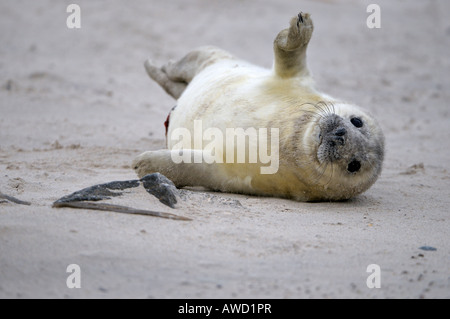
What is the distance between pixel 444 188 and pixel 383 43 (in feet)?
19.9

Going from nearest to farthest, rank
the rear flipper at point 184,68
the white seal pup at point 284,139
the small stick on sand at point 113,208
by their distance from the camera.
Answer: the small stick on sand at point 113,208 < the white seal pup at point 284,139 < the rear flipper at point 184,68

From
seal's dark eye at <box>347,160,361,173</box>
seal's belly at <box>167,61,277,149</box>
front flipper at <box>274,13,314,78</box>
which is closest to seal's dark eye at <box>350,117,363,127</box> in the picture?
seal's dark eye at <box>347,160,361,173</box>

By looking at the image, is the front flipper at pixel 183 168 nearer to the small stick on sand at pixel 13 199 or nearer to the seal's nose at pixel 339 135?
the seal's nose at pixel 339 135

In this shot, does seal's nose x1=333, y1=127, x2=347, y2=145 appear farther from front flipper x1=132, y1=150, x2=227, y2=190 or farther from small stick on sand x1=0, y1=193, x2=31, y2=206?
small stick on sand x1=0, y1=193, x2=31, y2=206

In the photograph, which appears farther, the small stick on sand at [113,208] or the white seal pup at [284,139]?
the white seal pup at [284,139]

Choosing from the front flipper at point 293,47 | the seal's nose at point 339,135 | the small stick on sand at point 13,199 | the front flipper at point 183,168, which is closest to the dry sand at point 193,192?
the small stick on sand at point 13,199

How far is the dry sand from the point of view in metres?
2.43

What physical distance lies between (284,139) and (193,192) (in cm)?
61

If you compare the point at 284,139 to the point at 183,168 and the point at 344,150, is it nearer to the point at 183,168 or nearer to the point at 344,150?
the point at 344,150

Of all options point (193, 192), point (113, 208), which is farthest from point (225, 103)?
point (113, 208)

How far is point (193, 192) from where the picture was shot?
11.7ft

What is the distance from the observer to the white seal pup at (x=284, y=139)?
141 inches
